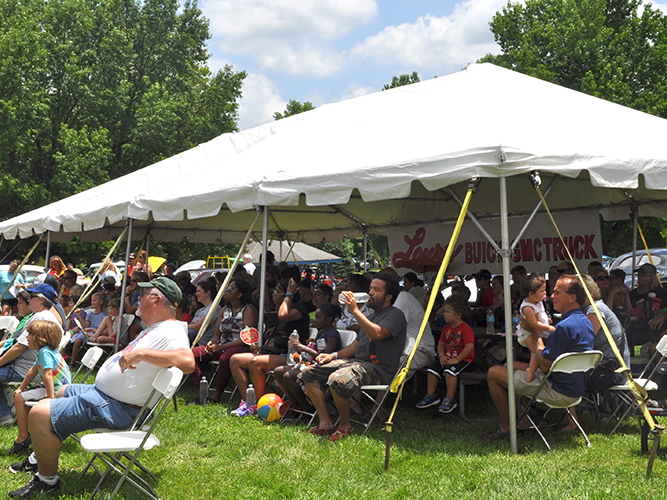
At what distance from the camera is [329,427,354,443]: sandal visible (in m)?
5.45

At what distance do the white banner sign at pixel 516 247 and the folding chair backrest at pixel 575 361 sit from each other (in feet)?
18.3

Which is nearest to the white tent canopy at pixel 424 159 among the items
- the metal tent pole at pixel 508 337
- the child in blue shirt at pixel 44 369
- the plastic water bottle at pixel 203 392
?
the metal tent pole at pixel 508 337

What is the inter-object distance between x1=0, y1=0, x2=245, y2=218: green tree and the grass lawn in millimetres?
20586

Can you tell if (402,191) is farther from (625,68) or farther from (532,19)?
(532,19)

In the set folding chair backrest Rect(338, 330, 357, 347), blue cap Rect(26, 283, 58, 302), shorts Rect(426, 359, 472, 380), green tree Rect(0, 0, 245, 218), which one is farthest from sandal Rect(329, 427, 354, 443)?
green tree Rect(0, 0, 245, 218)

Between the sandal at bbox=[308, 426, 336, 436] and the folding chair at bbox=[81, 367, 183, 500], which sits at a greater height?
the folding chair at bbox=[81, 367, 183, 500]

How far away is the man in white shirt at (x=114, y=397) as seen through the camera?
4.02m

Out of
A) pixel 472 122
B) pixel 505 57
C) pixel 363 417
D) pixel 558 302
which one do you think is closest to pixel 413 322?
pixel 363 417

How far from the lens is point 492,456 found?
4.86 meters

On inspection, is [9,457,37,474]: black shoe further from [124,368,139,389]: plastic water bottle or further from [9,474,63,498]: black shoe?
[124,368,139,389]: plastic water bottle

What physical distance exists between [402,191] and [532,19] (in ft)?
76.5

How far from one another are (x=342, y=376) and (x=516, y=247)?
6.69 m

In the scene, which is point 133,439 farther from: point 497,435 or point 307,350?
point 497,435

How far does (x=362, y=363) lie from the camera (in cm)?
572
